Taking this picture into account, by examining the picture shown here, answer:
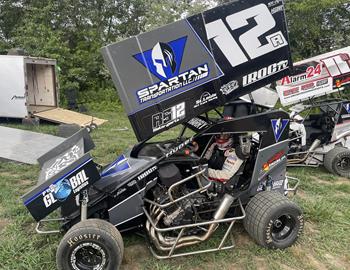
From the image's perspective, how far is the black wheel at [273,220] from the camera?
3.99 meters

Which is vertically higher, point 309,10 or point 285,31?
point 309,10

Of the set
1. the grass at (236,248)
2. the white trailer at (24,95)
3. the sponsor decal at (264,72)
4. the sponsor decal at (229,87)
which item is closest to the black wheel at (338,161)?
the grass at (236,248)

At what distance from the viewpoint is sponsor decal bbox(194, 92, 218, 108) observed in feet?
12.3

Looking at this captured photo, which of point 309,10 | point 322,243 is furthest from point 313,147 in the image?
point 309,10

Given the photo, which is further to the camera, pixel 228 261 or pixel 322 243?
pixel 322 243

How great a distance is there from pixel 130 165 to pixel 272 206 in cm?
168

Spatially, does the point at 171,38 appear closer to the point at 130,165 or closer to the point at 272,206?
the point at 130,165

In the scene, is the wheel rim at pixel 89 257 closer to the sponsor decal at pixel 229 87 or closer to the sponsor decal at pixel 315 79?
the sponsor decal at pixel 229 87

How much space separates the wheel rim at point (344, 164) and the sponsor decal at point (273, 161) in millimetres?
3253

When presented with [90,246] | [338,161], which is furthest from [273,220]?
[338,161]

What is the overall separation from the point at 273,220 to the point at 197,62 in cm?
196

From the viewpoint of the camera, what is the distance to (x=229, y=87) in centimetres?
386

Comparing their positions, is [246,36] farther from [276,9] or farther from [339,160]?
[339,160]

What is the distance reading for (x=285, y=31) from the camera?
3.98 m
